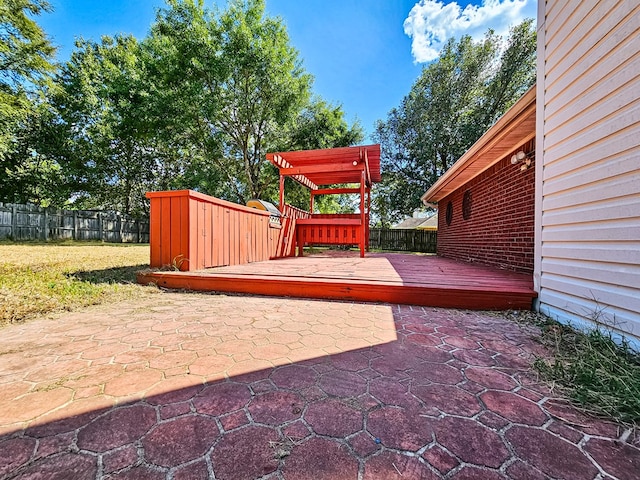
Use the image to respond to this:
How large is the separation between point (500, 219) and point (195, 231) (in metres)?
4.97

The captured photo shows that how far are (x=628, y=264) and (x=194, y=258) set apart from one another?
164 inches

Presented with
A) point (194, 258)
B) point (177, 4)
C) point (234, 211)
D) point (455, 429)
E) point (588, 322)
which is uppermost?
point (177, 4)

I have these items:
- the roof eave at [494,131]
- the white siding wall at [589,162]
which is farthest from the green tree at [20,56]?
the white siding wall at [589,162]

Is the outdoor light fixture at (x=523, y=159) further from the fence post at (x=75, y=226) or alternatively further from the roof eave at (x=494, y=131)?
the fence post at (x=75, y=226)

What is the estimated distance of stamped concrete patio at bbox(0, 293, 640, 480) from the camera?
2.84 feet

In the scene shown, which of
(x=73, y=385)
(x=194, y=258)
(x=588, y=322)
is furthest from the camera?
(x=194, y=258)

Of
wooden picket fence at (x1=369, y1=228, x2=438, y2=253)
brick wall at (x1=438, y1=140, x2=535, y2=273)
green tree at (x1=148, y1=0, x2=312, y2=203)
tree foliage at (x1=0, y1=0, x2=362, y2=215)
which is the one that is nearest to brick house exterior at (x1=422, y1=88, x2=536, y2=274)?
brick wall at (x1=438, y1=140, x2=535, y2=273)

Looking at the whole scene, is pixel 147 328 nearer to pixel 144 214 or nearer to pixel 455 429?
pixel 455 429

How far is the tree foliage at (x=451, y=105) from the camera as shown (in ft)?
43.4

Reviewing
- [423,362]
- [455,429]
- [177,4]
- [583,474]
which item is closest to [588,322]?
[423,362]

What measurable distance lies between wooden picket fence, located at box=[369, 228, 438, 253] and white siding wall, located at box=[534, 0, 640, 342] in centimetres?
1280

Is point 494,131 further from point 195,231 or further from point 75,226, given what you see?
point 75,226

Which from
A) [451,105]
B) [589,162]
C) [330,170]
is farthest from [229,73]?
[589,162]

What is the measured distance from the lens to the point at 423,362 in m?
1.59
